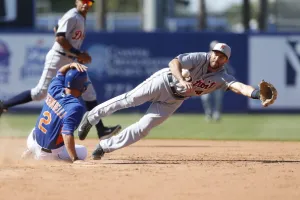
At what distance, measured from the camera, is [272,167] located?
815cm

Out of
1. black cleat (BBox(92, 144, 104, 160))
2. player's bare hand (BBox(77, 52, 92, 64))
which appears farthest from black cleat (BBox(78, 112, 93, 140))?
player's bare hand (BBox(77, 52, 92, 64))

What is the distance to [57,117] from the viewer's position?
26.5 ft

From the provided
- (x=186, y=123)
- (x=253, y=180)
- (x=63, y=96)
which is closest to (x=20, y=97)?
(x=63, y=96)

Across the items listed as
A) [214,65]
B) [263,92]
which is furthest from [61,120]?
[263,92]

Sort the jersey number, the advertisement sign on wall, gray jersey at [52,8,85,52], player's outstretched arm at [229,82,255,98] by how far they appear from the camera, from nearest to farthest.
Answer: the jersey number, player's outstretched arm at [229,82,255,98], gray jersey at [52,8,85,52], the advertisement sign on wall

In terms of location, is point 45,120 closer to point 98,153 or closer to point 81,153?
point 81,153

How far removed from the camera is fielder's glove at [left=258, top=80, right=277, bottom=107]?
8.15 m

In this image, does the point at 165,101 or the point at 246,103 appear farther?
the point at 246,103

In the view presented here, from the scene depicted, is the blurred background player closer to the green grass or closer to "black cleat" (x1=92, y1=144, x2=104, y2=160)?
the green grass

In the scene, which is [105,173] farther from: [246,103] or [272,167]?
[246,103]

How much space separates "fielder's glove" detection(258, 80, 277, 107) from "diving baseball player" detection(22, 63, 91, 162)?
70.4 inches

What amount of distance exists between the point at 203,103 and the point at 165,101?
952 cm

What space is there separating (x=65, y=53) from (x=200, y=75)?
2635 mm

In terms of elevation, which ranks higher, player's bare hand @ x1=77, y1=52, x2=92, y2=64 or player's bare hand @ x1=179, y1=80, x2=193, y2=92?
player's bare hand @ x1=179, y1=80, x2=193, y2=92
